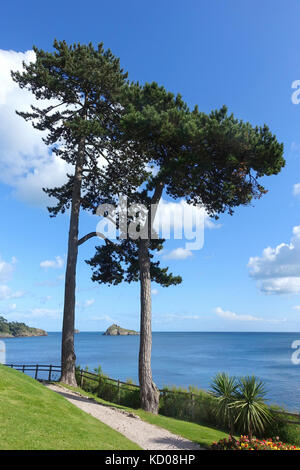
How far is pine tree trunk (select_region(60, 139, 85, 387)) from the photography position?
1905 cm

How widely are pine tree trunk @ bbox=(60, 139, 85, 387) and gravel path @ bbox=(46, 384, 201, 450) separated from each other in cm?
300

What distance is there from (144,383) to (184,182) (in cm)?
988

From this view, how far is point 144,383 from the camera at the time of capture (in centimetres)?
1612

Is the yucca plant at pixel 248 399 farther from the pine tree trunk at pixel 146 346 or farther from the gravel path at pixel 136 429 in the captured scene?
the pine tree trunk at pixel 146 346

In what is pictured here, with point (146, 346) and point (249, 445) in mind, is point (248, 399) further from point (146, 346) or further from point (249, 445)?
point (146, 346)

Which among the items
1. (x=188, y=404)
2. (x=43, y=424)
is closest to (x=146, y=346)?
(x=188, y=404)

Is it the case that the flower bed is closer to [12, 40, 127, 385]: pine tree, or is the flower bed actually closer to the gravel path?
the gravel path

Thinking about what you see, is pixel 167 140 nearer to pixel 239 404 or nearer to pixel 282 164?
pixel 282 164

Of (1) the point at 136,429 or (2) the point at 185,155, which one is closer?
(1) the point at 136,429

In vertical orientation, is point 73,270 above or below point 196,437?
above

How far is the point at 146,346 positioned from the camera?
16594mm

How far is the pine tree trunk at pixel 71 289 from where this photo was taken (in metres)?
19.0

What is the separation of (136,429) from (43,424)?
13.6 feet
